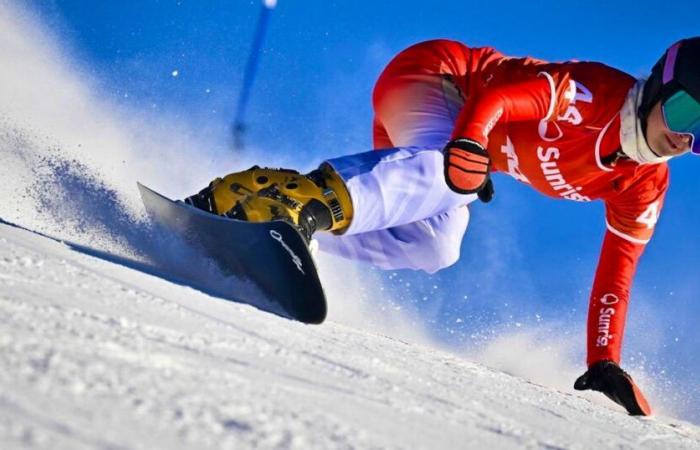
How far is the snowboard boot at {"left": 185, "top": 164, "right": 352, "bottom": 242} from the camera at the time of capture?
1.80 meters

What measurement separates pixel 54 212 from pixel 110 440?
68.2 inches

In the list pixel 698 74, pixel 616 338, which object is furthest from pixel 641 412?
pixel 698 74

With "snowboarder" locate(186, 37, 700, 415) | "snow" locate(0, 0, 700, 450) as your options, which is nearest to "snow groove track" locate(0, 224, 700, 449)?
"snow" locate(0, 0, 700, 450)

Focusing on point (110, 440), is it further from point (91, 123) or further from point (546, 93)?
point (91, 123)

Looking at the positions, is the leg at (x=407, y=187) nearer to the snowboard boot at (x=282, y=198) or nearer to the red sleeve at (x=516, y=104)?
the snowboard boot at (x=282, y=198)

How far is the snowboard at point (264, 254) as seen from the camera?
5.28ft

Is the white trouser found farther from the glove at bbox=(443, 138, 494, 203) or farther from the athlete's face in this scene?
the athlete's face

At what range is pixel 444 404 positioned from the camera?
98 cm

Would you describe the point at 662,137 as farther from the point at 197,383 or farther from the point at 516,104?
the point at 197,383

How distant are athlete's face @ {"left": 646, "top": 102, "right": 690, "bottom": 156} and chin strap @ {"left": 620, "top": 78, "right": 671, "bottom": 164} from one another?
0.02m

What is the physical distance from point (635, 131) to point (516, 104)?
0.35 metres

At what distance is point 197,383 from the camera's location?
63 cm

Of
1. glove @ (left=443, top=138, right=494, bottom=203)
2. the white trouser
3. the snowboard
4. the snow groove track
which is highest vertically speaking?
the white trouser

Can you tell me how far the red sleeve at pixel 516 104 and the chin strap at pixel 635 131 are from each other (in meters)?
0.17
